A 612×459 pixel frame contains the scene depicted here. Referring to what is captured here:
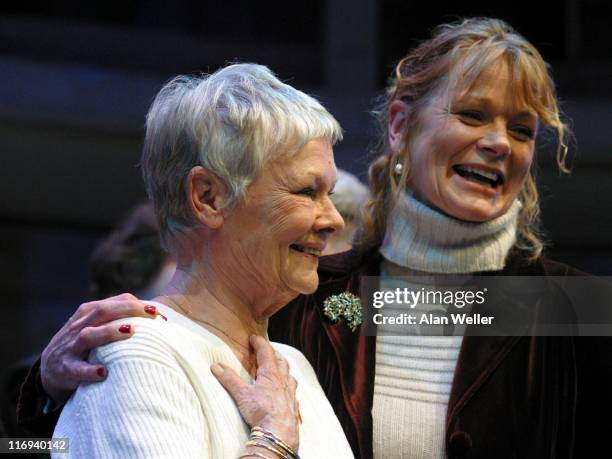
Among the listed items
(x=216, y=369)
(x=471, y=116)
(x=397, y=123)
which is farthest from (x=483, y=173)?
(x=216, y=369)

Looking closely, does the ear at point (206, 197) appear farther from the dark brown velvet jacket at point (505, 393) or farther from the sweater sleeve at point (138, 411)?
the dark brown velvet jacket at point (505, 393)

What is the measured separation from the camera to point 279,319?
7.13 feet

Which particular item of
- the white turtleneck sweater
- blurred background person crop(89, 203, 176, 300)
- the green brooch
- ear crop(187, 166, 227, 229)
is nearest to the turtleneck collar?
the white turtleneck sweater

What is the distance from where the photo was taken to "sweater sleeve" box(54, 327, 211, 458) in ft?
4.89

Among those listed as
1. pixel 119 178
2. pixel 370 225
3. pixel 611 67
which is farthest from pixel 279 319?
pixel 611 67

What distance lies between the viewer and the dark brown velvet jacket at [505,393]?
202cm

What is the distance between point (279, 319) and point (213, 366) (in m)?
0.52

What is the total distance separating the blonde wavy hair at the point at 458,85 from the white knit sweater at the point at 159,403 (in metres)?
0.74

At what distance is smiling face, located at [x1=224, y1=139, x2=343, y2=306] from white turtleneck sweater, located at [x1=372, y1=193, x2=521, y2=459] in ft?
1.34

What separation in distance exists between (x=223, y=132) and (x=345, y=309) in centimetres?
62

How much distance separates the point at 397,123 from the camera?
2354mm

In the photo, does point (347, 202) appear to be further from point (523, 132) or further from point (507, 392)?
point (507, 392)

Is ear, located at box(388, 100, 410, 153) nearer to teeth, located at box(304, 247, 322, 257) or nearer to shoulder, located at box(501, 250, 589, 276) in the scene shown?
shoulder, located at box(501, 250, 589, 276)

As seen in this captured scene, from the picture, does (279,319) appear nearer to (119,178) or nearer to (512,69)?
(512,69)
